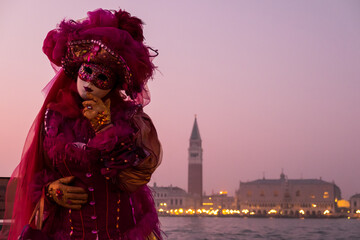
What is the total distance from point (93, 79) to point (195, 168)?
6440 cm

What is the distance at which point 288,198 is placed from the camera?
58.5 m

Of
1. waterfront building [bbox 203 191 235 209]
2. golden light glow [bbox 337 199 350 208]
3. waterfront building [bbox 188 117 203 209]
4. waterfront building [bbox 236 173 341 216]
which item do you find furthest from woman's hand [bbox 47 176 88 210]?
waterfront building [bbox 203 191 235 209]

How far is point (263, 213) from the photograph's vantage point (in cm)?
5891

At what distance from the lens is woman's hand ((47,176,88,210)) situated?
1.32m

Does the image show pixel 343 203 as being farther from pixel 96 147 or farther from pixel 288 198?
pixel 96 147

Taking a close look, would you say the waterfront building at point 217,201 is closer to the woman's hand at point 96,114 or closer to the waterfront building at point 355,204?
the waterfront building at point 355,204

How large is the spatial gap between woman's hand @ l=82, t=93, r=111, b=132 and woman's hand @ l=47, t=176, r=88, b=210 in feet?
0.50

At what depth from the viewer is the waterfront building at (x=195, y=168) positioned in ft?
202

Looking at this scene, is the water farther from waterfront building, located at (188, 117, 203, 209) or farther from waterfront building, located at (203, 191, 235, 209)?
waterfront building, located at (203, 191, 235, 209)

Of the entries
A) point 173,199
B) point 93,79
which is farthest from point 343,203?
point 93,79

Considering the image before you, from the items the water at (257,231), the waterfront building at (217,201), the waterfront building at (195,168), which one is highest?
the waterfront building at (195,168)

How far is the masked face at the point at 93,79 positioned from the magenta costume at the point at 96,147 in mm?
17

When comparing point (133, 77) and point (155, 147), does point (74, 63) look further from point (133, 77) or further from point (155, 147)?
point (155, 147)

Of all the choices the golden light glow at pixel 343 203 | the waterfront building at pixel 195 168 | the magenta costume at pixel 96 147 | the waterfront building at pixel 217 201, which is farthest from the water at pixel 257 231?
the waterfront building at pixel 217 201
